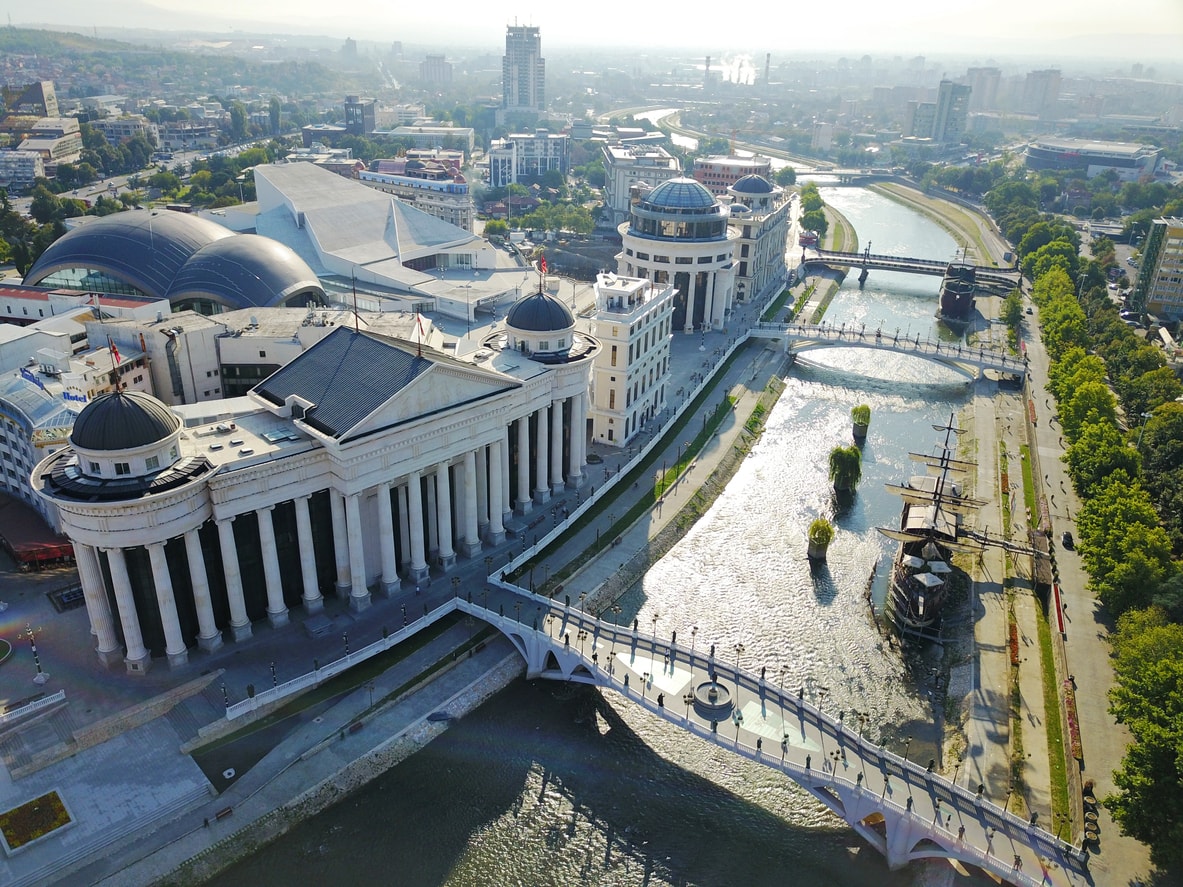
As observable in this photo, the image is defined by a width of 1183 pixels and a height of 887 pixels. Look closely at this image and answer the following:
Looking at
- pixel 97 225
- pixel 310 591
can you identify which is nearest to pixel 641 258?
pixel 97 225

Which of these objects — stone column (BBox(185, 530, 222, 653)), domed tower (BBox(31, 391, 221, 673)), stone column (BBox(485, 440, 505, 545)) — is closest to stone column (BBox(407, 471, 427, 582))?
stone column (BBox(485, 440, 505, 545))

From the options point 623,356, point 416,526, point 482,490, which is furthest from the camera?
point 623,356

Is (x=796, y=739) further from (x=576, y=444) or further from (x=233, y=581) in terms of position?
(x=233, y=581)

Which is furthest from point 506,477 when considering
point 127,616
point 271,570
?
point 127,616

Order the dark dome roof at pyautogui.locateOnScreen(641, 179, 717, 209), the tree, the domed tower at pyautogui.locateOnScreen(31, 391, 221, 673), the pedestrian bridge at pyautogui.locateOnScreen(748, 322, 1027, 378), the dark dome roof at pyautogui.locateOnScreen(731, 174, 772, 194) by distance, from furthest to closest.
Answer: the dark dome roof at pyautogui.locateOnScreen(731, 174, 772, 194) < the dark dome roof at pyautogui.locateOnScreen(641, 179, 717, 209) < the pedestrian bridge at pyautogui.locateOnScreen(748, 322, 1027, 378) < the tree < the domed tower at pyautogui.locateOnScreen(31, 391, 221, 673)

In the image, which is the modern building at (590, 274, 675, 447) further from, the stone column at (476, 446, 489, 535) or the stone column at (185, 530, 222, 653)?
the stone column at (185, 530, 222, 653)

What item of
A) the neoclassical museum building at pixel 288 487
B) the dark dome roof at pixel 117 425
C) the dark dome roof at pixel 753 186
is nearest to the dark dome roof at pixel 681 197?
the dark dome roof at pixel 753 186

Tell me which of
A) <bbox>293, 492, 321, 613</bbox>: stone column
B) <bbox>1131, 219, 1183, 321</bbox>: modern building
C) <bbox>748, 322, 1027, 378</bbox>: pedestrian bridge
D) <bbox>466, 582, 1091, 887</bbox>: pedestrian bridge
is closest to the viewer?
<bbox>466, 582, 1091, 887</bbox>: pedestrian bridge

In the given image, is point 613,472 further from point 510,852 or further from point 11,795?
point 11,795
